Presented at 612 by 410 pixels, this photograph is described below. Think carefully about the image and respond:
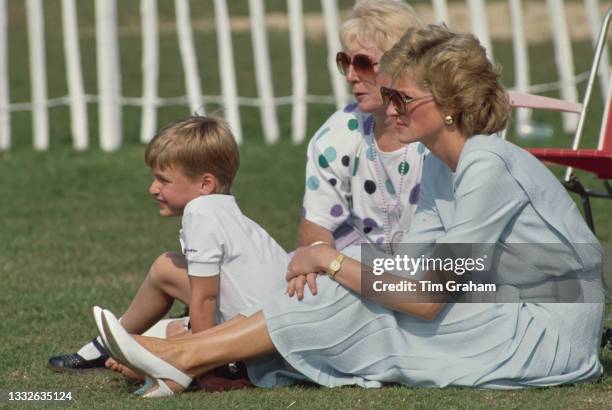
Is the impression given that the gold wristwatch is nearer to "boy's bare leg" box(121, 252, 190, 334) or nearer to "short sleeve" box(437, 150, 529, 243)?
"short sleeve" box(437, 150, 529, 243)

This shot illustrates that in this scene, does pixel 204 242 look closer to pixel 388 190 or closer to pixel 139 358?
pixel 139 358

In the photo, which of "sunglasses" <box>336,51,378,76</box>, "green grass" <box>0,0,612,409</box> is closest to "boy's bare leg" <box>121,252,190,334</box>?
"green grass" <box>0,0,612,409</box>

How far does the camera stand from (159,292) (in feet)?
14.6

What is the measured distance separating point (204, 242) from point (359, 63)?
0.97 meters

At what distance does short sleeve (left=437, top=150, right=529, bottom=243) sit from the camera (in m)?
3.80

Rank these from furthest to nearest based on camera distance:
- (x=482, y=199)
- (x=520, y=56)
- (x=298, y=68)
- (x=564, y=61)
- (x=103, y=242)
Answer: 1. (x=564, y=61)
2. (x=520, y=56)
3. (x=298, y=68)
4. (x=103, y=242)
5. (x=482, y=199)

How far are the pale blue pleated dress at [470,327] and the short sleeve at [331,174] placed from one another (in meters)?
0.81

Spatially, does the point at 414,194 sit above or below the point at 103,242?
above

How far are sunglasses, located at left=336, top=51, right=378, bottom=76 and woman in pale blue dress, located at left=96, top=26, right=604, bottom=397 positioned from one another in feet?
2.08

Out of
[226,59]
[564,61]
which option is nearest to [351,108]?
[226,59]

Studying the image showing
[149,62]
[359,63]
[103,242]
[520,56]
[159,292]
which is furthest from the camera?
[520,56]

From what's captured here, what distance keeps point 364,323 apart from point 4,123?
6.50 m

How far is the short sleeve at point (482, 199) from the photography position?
12.5 ft

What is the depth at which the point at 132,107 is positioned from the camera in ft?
44.3
